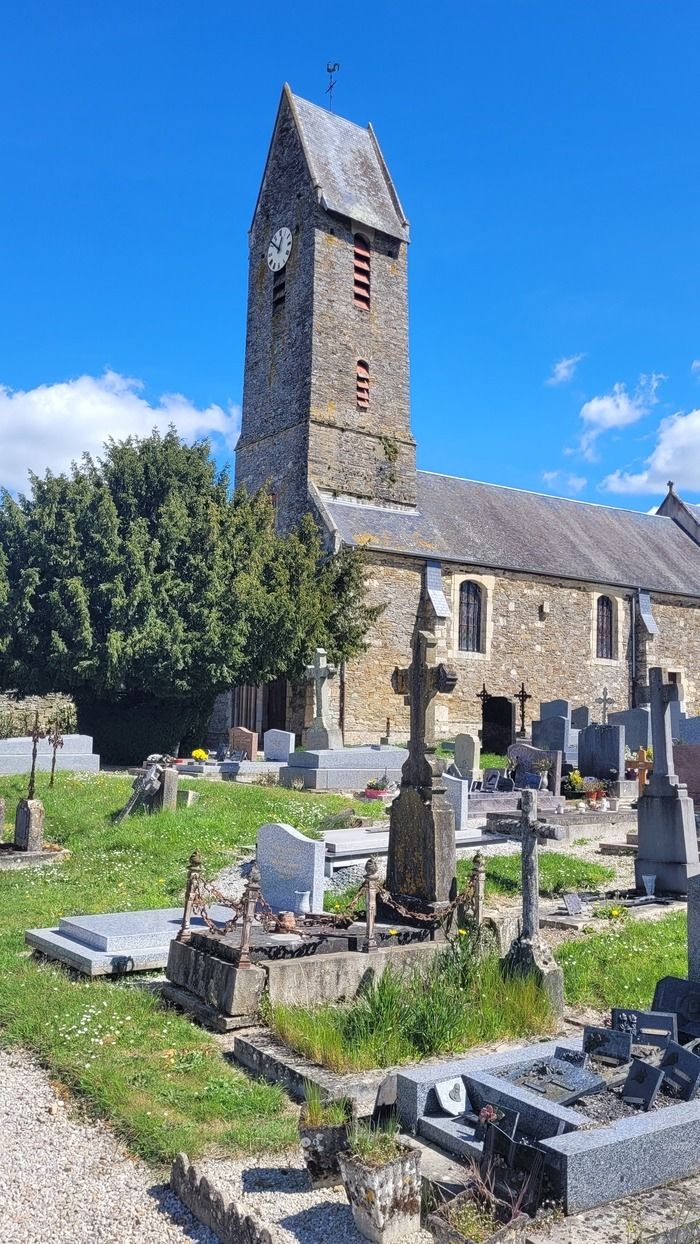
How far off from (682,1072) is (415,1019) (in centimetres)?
151

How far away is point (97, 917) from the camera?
291 inches

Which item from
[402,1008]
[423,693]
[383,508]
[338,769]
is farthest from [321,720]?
[402,1008]

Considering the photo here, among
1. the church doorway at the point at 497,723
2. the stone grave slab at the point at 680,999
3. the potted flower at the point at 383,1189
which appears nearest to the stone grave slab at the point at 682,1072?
the stone grave slab at the point at 680,999

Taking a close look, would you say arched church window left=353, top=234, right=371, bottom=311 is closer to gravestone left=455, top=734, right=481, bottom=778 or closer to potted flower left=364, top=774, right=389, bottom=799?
gravestone left=455, top=734, right=481, bottom=778

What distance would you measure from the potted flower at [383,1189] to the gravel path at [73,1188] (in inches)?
22.4

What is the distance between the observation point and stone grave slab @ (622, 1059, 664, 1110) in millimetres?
4043

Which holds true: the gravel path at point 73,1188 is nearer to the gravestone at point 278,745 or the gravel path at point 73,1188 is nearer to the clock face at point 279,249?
the gravestone at point 278,745

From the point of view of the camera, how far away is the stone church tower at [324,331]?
84.0 ft

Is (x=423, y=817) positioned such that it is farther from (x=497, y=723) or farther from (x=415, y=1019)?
(x=497, y=723)

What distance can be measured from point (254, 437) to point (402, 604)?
23.4 feet

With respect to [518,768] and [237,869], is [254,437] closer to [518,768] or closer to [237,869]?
[518,768]

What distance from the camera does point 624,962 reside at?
6.97 m

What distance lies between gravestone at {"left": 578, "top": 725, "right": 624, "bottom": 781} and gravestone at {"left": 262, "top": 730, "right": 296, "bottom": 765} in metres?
5.96

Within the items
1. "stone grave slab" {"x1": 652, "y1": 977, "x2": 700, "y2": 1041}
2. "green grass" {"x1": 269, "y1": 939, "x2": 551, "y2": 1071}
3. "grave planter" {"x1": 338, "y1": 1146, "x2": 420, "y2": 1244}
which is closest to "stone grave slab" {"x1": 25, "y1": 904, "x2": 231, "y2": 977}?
"green grass" {"x1": 269, "y1": 939, "x2": 551, "y2": 1071}
